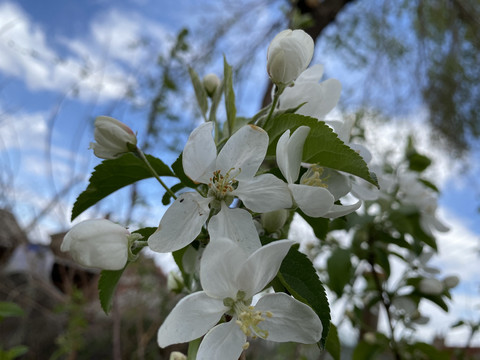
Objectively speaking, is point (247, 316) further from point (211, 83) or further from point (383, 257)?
point (383, 257)

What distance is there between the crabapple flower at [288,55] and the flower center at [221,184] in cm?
13

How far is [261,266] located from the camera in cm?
38

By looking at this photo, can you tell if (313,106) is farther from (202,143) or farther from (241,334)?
(241,334)

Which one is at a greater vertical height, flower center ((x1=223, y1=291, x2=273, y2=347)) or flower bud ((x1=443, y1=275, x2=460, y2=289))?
flower center ((x1=223, y1=291, x2=273, y2=347))

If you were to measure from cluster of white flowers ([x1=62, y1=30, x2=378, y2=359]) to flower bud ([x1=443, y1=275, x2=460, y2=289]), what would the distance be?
0.81 meters

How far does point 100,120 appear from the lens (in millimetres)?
466

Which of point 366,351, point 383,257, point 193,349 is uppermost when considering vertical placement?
point 193,349

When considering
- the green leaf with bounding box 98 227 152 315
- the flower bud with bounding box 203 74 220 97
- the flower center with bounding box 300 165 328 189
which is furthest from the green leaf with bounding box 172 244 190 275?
the flower bud with bounding box 203 74 220 97

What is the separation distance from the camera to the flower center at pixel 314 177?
45 centimetres

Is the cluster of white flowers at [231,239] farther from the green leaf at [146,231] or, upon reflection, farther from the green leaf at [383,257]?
the green leaf at [383,257]

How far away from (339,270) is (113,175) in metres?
0.65

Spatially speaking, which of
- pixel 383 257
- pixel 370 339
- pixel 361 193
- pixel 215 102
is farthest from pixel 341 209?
pixel 370 339

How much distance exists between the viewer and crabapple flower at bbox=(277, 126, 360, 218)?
15.3 inches

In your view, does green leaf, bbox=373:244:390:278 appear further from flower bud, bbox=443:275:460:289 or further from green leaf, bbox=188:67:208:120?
green leaf, bbox=188:67:208:120
